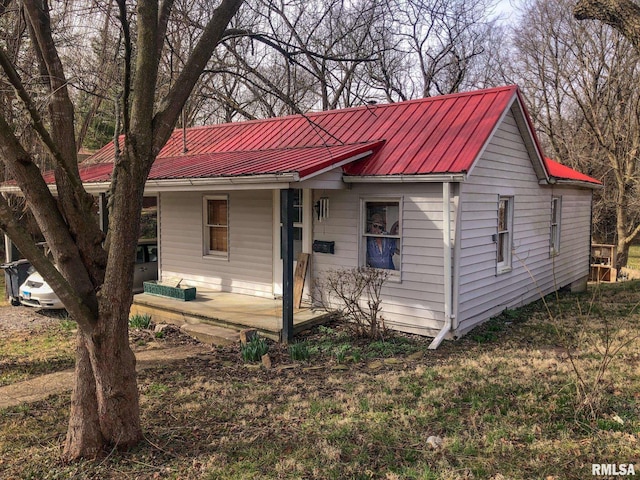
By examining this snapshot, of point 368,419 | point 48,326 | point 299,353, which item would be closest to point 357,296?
point 299,353

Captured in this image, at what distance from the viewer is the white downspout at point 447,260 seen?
7.68 metres

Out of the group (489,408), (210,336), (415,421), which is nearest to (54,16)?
(210,336)

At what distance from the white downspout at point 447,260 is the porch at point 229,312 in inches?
81.8

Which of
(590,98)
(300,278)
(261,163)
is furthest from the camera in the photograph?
(590,98)

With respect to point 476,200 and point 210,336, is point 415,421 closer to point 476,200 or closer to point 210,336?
point 210,336

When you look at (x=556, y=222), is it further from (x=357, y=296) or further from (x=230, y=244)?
(x=230, y=244)

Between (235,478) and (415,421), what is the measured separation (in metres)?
1.91

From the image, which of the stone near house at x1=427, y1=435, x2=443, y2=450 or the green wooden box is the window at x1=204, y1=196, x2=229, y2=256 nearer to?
the green wooden box

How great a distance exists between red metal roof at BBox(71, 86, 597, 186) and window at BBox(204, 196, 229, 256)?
1.01 m

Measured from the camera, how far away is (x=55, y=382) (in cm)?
630

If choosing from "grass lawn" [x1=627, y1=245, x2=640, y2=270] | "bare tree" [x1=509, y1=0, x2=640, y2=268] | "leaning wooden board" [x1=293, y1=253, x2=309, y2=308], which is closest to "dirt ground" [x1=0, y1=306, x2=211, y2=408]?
"leaning wooden board" [x1=293, y1=253, x2=309, y2=308]
